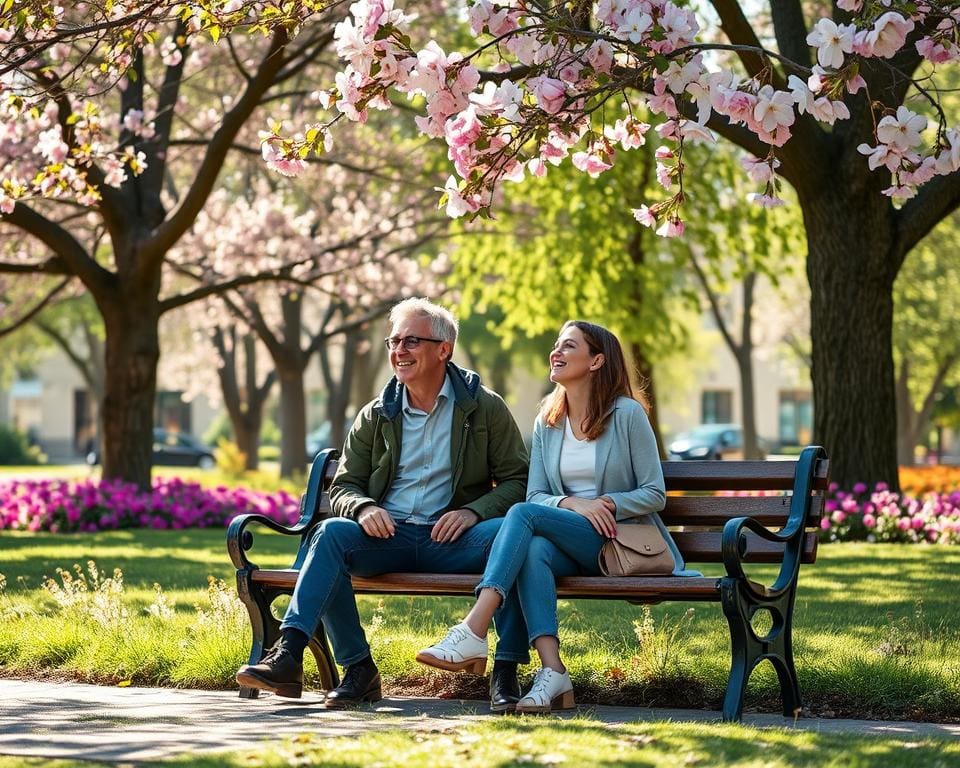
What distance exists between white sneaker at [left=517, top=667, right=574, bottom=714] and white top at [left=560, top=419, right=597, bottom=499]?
0.78 metres

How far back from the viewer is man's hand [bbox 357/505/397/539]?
5.86 m

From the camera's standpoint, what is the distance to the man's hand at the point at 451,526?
591 centimetres

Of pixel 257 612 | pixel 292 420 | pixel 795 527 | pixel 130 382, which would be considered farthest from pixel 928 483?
pixel 257 612

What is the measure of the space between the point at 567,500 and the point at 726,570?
0.78 m

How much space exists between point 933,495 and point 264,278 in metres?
7.30

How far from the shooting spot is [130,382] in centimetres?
1606

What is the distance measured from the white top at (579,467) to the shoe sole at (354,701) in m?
1.11

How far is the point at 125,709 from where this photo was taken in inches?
225

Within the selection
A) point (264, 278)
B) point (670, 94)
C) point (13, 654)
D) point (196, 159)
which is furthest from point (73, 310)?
point (670, 94)

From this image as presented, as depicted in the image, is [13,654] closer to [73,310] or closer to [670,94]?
[670,94]

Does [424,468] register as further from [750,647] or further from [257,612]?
[750,647]

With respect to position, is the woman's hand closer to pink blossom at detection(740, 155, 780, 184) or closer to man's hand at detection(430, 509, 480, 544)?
man's hand at detection(430, 509, 480, 544)

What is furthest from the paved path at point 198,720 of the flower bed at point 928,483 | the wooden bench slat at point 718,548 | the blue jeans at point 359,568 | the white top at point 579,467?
the flower bed at point 928,483

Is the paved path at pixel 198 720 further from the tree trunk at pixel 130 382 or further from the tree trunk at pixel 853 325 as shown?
the tree trunk at pixel 130 382
